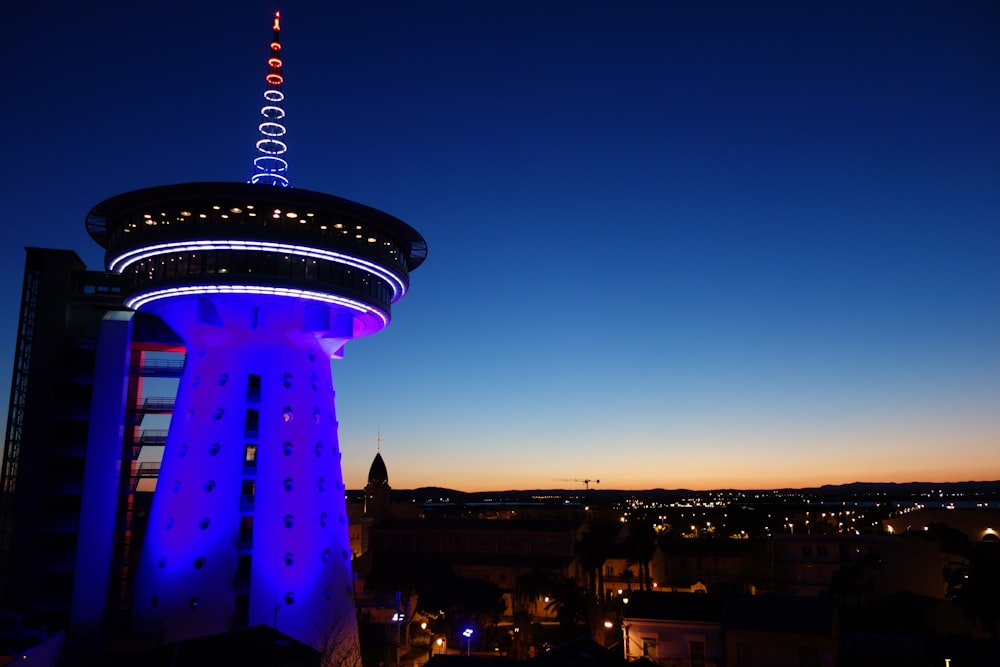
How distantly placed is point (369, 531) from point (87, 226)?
58.4m

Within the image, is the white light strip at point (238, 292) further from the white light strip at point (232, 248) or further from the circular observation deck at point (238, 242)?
the white light strip at point (232, 248)

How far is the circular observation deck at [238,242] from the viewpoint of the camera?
1615 inches

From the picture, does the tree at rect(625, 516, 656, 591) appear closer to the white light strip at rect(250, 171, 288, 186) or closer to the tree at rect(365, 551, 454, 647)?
the tree at rect(365, 551, 454, 647)

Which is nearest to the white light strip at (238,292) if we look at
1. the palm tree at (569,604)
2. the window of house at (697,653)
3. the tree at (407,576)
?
the window of house at (697,653)

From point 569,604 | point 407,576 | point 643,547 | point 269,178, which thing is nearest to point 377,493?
point 407,576

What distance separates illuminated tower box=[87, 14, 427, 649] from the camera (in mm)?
39688

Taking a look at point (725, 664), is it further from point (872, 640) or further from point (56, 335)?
point (56, 335)

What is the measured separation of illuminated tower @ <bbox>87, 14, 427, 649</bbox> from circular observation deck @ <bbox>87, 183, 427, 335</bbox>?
77 mm

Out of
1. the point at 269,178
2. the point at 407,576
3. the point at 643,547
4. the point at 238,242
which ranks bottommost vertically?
the point at 407,576

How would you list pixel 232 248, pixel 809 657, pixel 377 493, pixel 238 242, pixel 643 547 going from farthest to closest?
pixel 377 493 → pixel 643 547 → pixel 232 248 → pixel 238 242 → pixel 809 657

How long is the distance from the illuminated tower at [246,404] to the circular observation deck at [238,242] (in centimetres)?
8

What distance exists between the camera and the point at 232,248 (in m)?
41.2

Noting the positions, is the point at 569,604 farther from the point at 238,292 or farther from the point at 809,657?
the point at 238,292

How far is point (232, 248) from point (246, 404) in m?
8.65
